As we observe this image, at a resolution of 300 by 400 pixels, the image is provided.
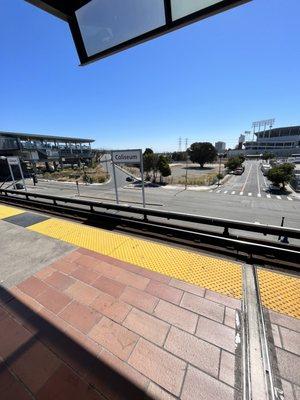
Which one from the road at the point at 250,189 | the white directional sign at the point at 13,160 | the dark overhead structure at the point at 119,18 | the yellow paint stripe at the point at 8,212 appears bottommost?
the road at the point at 250,189

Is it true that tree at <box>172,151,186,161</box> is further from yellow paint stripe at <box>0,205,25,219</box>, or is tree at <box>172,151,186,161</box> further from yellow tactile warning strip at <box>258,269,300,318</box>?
yellow tactile warning strip at <box>258,269,300,318</box>

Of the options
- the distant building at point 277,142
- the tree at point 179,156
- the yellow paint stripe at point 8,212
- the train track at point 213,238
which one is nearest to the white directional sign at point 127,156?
the train track at point 213,238

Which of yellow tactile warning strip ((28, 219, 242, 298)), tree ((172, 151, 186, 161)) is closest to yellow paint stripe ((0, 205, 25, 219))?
yellow tactile warning strip ((28, 219, 242, 298))

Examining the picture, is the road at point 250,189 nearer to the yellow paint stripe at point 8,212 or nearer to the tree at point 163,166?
the tree at point 163,166

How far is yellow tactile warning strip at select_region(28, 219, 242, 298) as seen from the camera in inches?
123

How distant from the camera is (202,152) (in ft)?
202

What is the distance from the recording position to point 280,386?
1.75m

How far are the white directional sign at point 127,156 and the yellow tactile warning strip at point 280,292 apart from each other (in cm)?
577

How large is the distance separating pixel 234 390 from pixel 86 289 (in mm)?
2234

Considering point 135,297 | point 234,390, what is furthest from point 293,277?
point 135,297

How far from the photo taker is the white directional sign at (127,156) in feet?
25.1

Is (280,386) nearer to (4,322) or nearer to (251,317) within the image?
(251,317)

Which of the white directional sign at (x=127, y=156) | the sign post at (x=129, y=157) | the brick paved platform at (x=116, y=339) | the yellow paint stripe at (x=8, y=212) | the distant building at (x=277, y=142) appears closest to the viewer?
the brick paved platform at (x=116, y=339)

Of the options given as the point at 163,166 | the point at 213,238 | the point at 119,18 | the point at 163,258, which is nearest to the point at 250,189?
the point at 163,166
